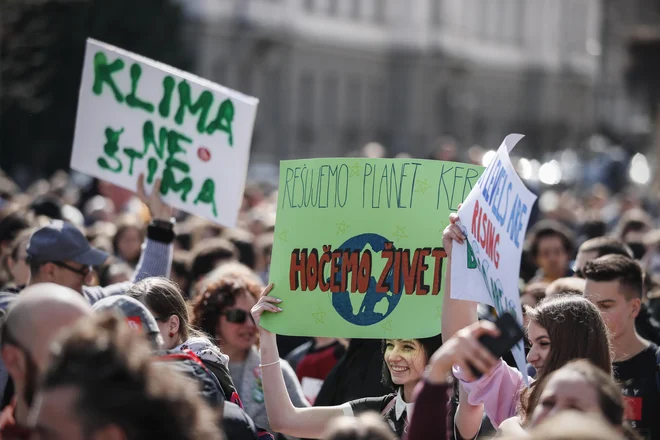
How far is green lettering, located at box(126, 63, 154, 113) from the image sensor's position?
267 inches

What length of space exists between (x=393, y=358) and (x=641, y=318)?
2172 mm

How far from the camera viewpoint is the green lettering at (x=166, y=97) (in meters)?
6.70

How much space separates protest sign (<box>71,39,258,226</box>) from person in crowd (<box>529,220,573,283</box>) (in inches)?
99.9

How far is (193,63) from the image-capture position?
127ft

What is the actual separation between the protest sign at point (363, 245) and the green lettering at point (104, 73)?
2.49 m

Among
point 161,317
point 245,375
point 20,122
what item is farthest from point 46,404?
point 20,122

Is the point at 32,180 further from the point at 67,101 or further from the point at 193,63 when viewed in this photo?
the point at 193,63

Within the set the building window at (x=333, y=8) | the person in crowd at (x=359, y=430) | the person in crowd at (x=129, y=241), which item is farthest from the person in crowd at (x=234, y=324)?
the building window at (x=333, y=8)

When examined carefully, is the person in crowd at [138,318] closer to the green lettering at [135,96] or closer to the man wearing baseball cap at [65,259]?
the man wearing baseball cap at [65,259]

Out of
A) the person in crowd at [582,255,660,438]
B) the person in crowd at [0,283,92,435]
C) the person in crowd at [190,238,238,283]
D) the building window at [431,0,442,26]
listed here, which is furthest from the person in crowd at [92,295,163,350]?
the building window at [431,0,442,26]

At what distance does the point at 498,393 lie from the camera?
161 inches

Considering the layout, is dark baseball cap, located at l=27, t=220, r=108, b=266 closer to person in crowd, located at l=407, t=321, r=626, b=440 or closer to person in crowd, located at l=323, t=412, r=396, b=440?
person in crowd, located at l=407, t=321, r=626, b=440

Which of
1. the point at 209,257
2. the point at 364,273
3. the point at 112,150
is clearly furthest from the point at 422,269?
the point at 209,257

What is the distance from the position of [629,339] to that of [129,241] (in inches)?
185
